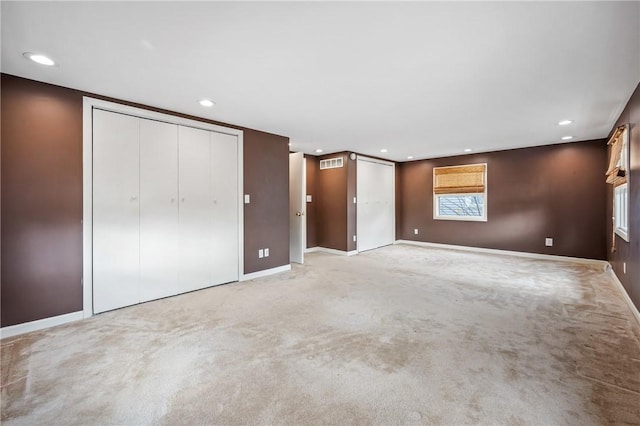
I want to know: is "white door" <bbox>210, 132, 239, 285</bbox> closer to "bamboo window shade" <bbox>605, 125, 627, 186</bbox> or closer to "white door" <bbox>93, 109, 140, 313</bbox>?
"white door" <bbox>93, 109, 140, 313</bbox>

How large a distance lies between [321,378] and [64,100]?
11.0ft

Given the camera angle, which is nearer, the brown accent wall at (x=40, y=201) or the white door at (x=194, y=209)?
the brown accent wall at (x=40, y=201)

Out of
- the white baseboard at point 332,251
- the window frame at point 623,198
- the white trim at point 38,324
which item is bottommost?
the white trim at point 38,324

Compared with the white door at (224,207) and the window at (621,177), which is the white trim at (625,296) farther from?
the white door at (224,207)

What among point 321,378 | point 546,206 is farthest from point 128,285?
point 546,206

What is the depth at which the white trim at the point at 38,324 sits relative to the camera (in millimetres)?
2455

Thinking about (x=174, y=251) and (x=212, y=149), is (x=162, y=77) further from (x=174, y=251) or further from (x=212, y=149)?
(x=174, y=251)

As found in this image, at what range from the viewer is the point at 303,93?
2900 mm

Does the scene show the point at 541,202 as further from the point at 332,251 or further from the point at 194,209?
the point at 194,209

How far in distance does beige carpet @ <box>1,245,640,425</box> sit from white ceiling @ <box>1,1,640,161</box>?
7.31 feet

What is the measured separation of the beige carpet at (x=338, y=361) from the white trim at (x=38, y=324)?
10 centimetres

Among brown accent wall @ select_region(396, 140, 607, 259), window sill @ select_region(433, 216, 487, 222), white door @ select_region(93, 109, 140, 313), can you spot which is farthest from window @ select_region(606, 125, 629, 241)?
white door @ select_region(93, 109, 140, 313)

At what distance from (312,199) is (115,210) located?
4.14 metres

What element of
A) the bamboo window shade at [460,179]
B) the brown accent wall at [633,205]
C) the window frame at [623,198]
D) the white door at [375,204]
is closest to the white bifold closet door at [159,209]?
the white door at [375,204]
